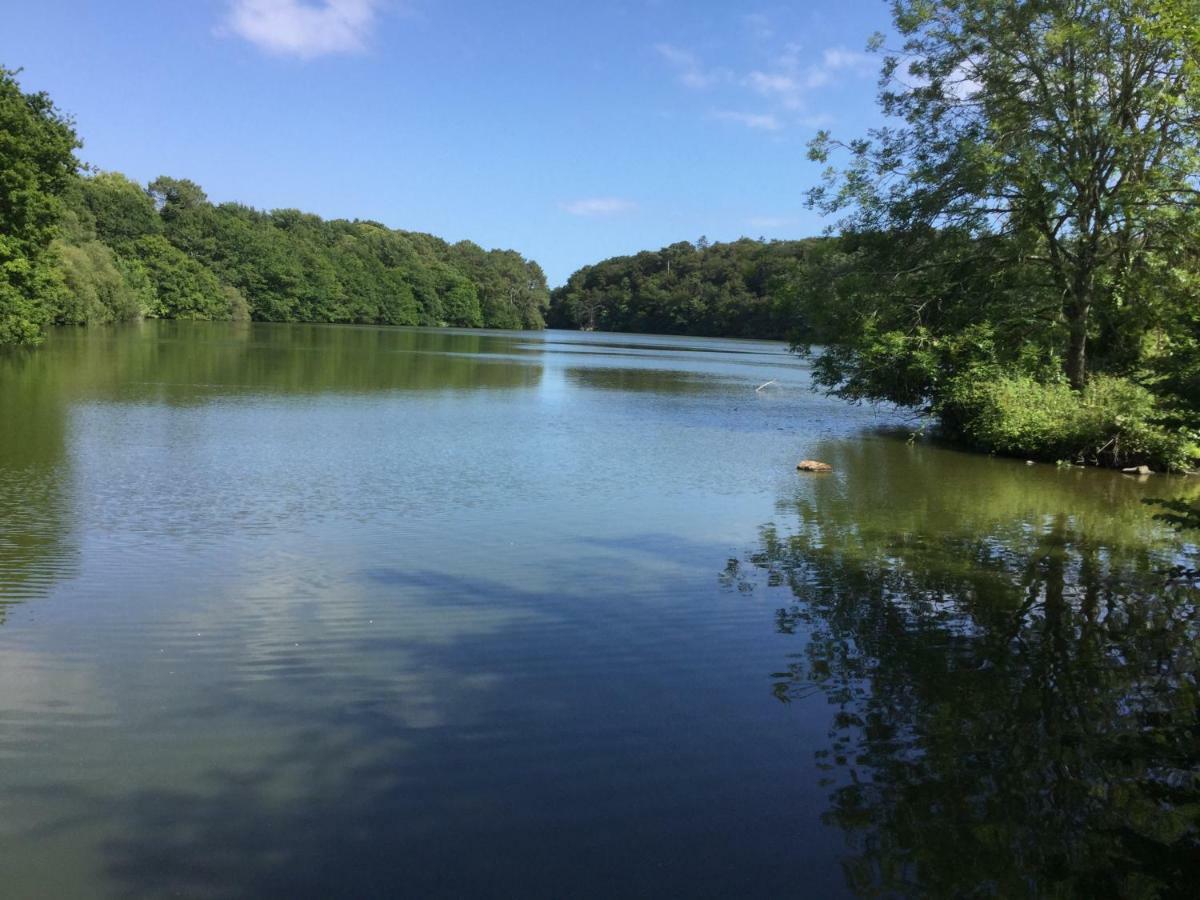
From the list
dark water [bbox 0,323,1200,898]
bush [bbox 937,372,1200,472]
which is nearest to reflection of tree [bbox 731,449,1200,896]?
dark water [bbox 0,323,1200,898]

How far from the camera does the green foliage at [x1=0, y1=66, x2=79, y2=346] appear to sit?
32.2 metres

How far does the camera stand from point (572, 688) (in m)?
6.13

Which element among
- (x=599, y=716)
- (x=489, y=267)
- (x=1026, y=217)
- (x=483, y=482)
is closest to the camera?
(x=599, y=716)

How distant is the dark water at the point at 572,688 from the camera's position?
4168 millimetres

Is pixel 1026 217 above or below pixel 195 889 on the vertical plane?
above

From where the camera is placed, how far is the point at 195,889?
151 inches

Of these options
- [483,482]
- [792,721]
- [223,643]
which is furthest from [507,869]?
[483,482]

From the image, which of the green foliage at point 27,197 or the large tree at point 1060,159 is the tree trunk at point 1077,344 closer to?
the large tree at point 1060,159

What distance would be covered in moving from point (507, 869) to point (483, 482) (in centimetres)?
1032

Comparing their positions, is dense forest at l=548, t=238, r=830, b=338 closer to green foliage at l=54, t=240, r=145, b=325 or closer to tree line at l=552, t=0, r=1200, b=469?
green foliage at l=54, t=240, r=145, b=325

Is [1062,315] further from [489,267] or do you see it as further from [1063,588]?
[489,267]

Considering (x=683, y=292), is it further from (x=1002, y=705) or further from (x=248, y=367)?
(x=1002, y=705)

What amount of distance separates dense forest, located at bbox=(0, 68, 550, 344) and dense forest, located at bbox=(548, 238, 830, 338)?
29.8ft

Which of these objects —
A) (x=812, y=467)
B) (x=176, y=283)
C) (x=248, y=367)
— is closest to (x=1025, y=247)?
(x=812, y=467)
